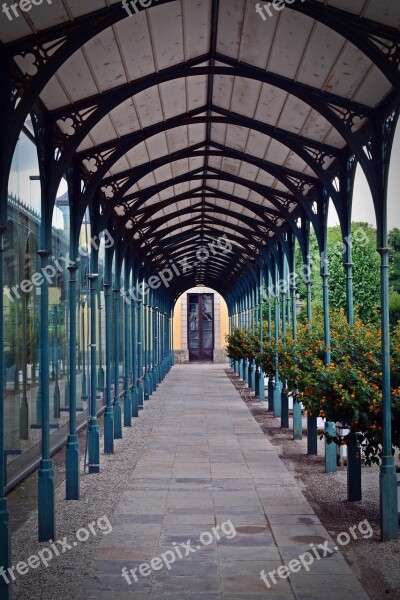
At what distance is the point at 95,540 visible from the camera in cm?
863

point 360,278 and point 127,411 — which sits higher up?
point 360,278

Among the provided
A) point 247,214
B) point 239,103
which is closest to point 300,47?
point 239,103

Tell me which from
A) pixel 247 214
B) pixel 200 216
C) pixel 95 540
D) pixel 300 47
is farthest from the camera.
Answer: pixel 200 216

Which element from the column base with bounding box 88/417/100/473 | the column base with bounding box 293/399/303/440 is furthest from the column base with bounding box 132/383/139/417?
the column base with bounding box 88/417/100/473

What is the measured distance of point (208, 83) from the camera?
12125mm

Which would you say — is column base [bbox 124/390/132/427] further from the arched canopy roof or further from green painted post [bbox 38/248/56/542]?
green painted post [bbox 38/248/56/542]

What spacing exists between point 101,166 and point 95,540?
18.1 feet

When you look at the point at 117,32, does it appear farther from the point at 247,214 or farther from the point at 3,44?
the point at 247,214

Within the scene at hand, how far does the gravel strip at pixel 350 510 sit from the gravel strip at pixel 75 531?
2.69m

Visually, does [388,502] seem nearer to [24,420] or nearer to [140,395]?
[24,420]

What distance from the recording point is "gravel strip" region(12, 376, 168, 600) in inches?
277

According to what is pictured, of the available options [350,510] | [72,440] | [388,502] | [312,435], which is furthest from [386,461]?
[312,435]

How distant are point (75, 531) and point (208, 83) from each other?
7.04m

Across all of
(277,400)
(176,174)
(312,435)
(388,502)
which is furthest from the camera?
(277,400)
